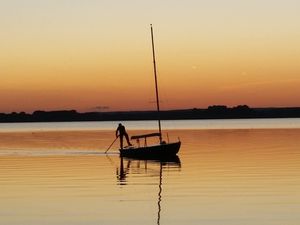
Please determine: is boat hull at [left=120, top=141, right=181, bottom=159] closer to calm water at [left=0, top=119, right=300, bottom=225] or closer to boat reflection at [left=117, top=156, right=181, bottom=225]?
boat reflection at [left=117, top=156, right=181, bottom=225]

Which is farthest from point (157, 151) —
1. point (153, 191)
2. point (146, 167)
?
point (153, 191)

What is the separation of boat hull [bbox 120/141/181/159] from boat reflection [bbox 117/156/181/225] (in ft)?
1.34

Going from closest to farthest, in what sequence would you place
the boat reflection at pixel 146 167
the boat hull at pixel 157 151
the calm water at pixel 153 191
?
1. the calm water at pixel 153 191
2. the boat reflection at pixel 146 167
3. the boat hull at pixel 157 151

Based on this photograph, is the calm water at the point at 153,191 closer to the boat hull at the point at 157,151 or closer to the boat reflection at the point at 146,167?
the boat reflection at the point at 146,167

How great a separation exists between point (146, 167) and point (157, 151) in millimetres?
5893

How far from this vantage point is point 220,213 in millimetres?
23359

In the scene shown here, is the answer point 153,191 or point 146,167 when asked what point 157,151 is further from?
point 153,191

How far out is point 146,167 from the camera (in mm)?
46000

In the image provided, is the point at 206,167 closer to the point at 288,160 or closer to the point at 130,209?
the point at 288,160

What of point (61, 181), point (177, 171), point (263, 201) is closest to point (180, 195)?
point (263, 201)

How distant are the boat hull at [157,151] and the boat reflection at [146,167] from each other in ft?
1.34

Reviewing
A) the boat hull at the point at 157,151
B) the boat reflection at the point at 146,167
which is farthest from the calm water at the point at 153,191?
the boat hull at the point at 157,151

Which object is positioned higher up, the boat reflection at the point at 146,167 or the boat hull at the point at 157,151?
the boat hull at the point at 157,151

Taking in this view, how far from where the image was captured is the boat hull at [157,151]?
170ft
